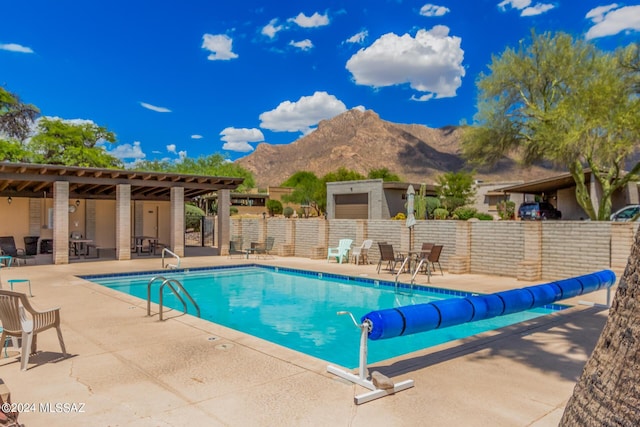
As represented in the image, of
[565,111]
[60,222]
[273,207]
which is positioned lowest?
[60,222]

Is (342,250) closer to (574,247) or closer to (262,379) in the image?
(574,247)

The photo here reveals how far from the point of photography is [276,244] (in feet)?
65.9

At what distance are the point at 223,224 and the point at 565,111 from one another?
14.7 metres

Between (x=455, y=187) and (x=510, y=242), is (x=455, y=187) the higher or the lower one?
the higher one

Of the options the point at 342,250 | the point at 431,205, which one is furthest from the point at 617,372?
the point at 431,205

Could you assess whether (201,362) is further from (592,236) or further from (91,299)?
(592,236)

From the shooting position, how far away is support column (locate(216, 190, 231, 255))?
19256 mm

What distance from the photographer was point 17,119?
37.0 meters

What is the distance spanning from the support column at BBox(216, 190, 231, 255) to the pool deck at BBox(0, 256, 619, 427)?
1207 centimetres

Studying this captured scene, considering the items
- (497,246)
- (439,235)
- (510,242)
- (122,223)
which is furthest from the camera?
(122,223)

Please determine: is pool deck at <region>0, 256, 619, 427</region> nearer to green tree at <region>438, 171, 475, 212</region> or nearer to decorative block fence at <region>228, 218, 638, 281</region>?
decorative block fence at <region>228, 218, 638, 281</region>

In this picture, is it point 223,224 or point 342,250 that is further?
point 223,224

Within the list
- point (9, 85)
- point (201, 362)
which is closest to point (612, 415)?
point (201, 362)

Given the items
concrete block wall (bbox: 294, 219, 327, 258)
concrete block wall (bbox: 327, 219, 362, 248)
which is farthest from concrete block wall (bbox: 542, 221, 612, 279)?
concrete block wall (bbox: 294, 219, 327, 258)
